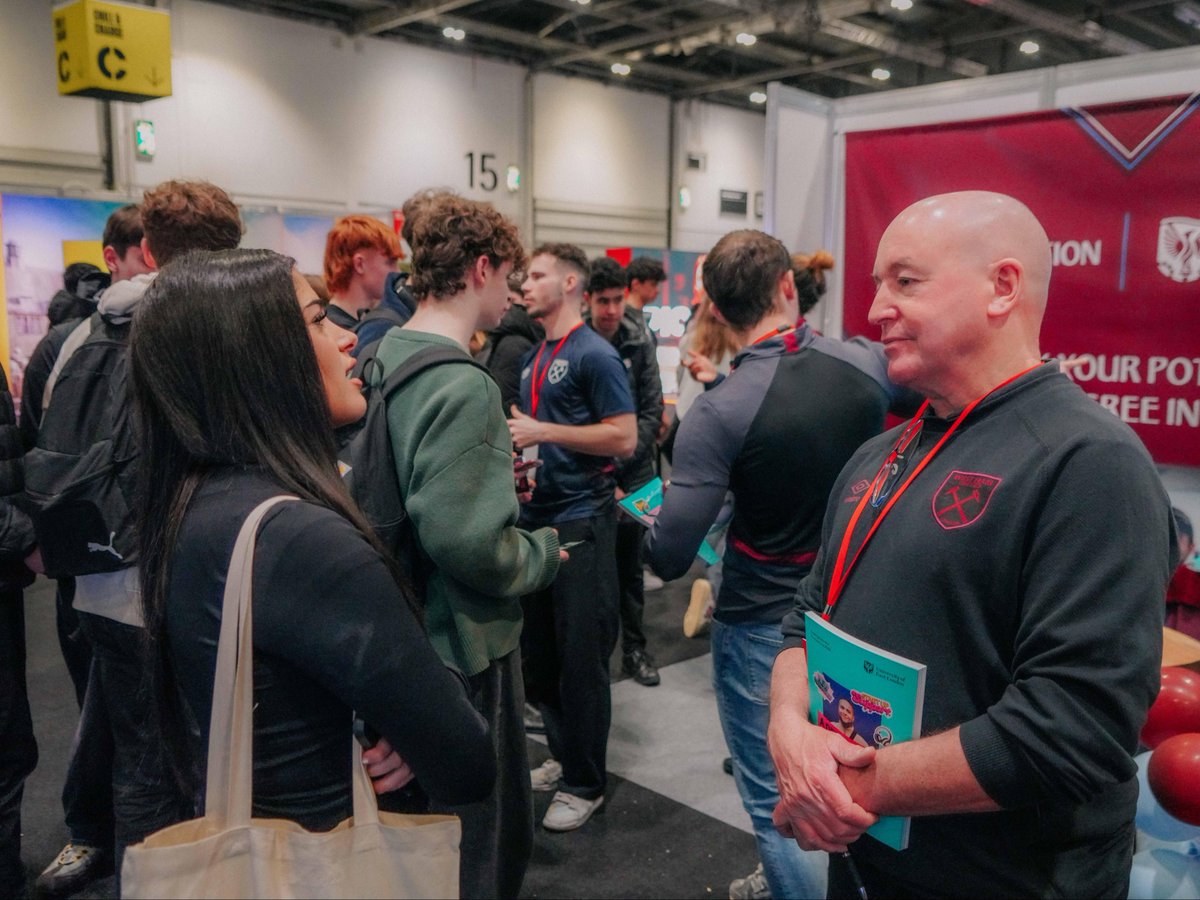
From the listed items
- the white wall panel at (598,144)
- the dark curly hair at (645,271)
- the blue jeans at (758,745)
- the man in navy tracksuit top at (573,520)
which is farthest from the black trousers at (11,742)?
the white wall panel at (598,144)

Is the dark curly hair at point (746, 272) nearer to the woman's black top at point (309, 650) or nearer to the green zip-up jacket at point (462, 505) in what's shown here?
the green zip-up jacket at point (462, 505)

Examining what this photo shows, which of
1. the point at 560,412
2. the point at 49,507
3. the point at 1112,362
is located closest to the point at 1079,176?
the point at 1112,362

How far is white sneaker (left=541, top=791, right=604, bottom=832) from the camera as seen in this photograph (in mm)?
2787

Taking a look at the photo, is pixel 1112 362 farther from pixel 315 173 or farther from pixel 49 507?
pixel 315 173

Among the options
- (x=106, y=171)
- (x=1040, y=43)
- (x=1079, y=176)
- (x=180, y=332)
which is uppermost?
(x=1040, y=43)

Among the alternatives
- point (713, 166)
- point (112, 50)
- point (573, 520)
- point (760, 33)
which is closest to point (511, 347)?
point (573, 520)

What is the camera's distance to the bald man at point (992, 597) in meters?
0.96

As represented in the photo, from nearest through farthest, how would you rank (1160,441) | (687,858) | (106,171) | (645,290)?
(1160,441) < (687,858) < (645,290) < (106,171)

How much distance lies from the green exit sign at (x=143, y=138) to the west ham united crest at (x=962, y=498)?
8211mm

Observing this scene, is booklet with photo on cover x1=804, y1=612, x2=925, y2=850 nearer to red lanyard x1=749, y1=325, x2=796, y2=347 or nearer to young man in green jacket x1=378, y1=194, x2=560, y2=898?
young man in green jacket x1=378, y1=194, x2=560, y2=898

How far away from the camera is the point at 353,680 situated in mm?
1036

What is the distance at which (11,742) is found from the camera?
2102 millimetres

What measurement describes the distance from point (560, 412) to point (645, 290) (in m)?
2.32

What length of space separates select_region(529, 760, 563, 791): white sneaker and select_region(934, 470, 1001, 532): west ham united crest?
220 cm
